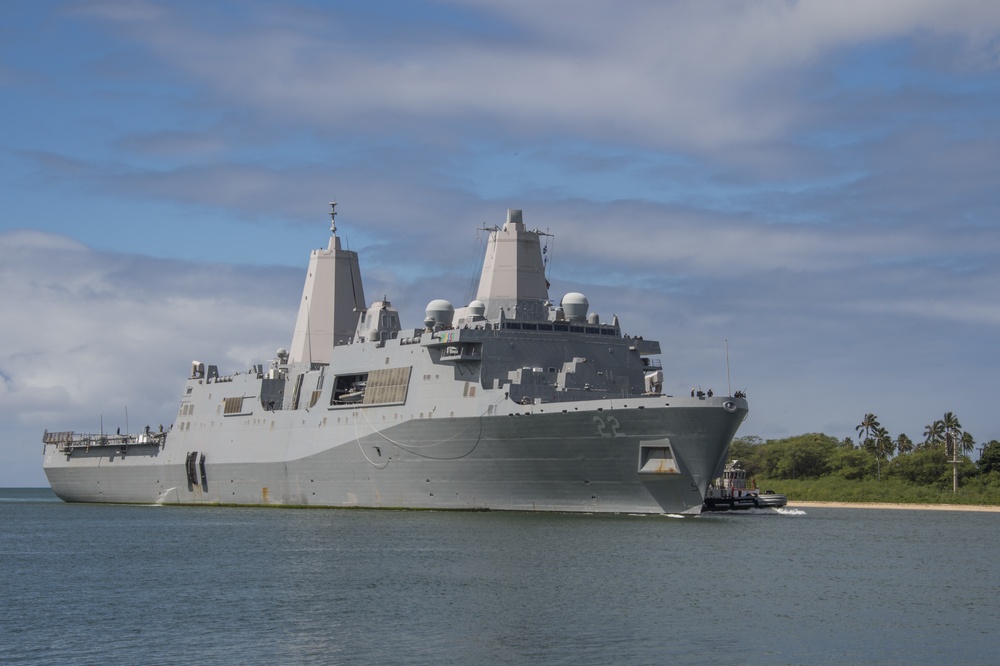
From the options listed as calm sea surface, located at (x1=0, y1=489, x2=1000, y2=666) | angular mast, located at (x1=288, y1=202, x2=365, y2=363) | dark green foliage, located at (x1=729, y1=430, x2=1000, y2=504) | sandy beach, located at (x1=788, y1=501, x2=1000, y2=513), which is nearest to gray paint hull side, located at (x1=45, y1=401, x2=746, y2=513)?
calm sea surface, located at (x1=0, y1=489, x2=1000, y2=666)

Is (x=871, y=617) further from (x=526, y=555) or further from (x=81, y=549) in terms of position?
(x=81, y=549)

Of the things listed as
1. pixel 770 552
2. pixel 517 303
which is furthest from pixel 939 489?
pixel 770 552

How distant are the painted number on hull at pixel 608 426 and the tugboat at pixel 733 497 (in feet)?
48.5

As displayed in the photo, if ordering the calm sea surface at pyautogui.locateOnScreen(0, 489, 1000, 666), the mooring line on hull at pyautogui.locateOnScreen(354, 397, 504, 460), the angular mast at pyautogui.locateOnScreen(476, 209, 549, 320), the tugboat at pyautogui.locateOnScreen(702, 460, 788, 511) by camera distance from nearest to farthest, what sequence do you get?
the calm sea surface at pyautogui.locateOnScreen(0, 489, 1000, 666), the mooring line on hull at pyautogui.locateOnScreen(354, 397, 504, 460), the angular mast at pyautogui.locateOnScreen(476, 209, 549, 320), the tugboat at pyautogui.locateOnScreen(702, 460, 788, 511)

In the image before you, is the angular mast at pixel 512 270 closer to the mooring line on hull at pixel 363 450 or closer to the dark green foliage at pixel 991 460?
the mooring line on hull at pixel 363 450

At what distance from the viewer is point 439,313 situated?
47.2m

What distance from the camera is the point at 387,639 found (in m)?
21.1

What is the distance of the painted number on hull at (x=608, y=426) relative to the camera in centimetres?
3941

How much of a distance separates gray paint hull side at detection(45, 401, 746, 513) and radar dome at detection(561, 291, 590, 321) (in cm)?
732

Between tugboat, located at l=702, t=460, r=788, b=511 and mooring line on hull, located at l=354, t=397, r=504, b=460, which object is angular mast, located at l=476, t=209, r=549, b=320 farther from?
tugboat, located at l=702, t=460, r=788, b=511

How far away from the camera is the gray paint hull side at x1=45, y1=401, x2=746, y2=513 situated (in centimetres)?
3934

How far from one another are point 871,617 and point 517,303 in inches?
1030

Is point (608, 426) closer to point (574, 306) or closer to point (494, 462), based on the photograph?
point (494, 462)

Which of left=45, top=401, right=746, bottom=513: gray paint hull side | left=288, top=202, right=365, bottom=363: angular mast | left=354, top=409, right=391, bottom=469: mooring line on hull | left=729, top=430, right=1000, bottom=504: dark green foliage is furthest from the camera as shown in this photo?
left=729, top=430, right=1000, bottom=504: dark green foliage
